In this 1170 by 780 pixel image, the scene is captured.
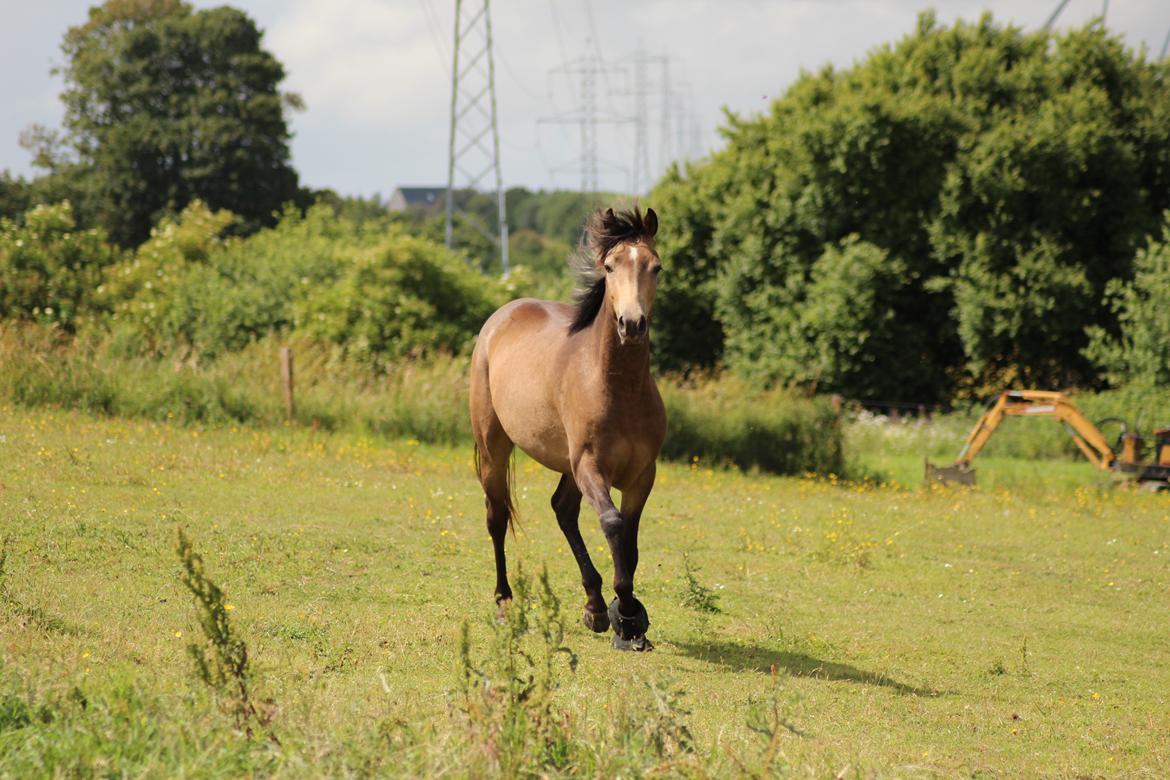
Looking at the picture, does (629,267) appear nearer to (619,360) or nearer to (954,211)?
(619,360)

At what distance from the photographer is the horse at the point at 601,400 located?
22.4 feet

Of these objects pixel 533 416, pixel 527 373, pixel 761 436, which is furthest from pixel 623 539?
pixel 761 436

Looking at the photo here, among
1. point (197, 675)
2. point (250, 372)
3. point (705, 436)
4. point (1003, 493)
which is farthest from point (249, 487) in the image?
point (1003, 493)

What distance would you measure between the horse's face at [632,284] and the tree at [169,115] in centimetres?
4098

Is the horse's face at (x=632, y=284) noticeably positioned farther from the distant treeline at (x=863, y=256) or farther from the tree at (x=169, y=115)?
the tree at (x=169, y=115)

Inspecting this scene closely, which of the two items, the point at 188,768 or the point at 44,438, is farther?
the point at 44,438

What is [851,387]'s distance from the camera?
93.8 ft

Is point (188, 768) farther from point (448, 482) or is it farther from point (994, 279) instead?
point (994, 279)

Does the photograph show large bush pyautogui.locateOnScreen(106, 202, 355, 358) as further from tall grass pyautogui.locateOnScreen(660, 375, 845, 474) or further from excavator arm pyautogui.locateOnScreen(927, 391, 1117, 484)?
excavator arm pyautogui.locateOnScreen(927, 391, 1117, 484)

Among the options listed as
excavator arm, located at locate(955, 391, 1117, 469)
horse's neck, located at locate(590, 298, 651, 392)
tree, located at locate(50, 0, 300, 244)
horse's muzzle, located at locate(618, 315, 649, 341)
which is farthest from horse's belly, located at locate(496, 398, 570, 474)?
tree, located at locate(50, 0, 300, 244)

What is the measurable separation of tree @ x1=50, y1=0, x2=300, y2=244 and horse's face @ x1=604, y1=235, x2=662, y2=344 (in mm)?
40984

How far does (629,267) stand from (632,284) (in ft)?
0.40

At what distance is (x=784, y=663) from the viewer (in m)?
7.37

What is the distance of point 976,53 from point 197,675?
29742mm
